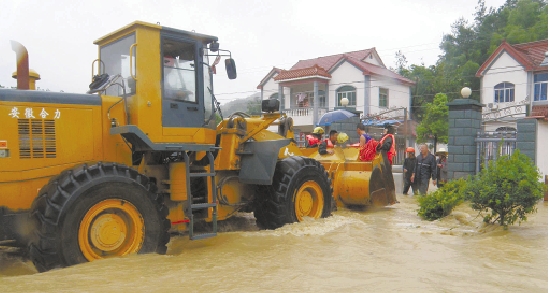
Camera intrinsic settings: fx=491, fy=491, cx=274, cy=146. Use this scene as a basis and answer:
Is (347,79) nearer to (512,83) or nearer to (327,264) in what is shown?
(512,83)

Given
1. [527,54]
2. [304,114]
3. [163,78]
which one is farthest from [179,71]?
[304,114]

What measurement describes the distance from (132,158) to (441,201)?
5105 mm

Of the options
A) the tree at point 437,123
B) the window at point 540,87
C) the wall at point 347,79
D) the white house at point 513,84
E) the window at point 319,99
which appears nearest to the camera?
the white house at point 513,84

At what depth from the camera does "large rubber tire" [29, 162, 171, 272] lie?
462cm

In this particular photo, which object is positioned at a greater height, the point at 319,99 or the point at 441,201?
the point at 319,99

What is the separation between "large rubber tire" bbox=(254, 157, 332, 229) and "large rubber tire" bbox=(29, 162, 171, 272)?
79.7 inches

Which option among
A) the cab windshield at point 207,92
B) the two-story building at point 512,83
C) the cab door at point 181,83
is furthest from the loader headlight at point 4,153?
the two-story building at point 512,83

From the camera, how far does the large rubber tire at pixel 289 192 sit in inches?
280

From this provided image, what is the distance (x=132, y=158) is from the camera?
5848 millimetres

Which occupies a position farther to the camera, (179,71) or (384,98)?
(384,98)

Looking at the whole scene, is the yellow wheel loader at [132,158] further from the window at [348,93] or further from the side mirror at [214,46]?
the window at [348,93]

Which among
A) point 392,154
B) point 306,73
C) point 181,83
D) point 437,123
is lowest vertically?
point 392,154

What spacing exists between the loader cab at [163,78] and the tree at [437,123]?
2131cm

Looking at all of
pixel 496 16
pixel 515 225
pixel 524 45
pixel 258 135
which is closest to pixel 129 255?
pixel 258 135
